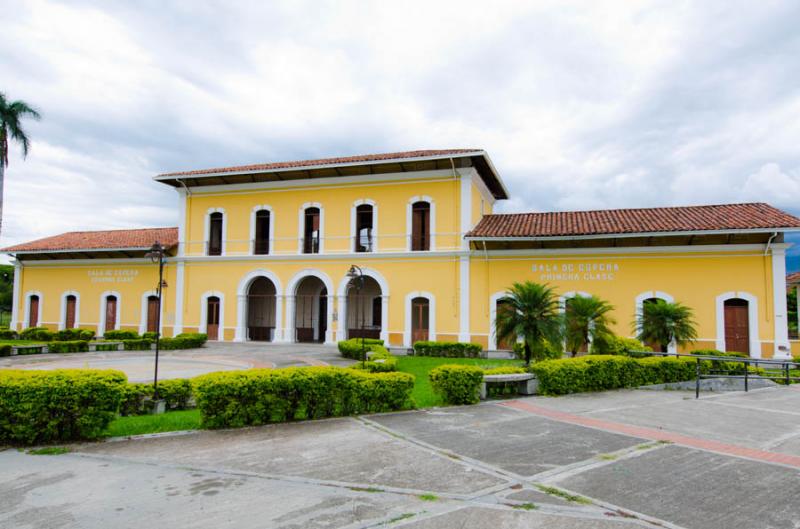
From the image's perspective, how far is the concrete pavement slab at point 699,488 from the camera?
421cm

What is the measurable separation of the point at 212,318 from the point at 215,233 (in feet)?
13.7

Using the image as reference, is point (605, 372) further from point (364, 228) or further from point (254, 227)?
point (254, 227)

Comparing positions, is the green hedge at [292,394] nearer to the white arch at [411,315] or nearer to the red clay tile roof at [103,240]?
the white arch at [411,315]

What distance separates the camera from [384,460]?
570 cm

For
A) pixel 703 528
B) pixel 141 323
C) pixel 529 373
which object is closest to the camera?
pixel 703 528

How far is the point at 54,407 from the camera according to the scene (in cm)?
652

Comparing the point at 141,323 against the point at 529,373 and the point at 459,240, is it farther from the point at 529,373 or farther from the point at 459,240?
the point at 529,373

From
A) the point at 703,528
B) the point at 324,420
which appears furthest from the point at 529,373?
the point at 703,528

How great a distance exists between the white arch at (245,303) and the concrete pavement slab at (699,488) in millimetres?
19471

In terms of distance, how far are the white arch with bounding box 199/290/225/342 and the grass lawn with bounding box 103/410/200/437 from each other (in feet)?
52.8

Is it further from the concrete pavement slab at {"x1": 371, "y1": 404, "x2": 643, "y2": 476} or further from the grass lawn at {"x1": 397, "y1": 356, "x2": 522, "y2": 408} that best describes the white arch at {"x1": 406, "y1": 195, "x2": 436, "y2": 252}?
the concrete pavement slab at {"x1": 371, "y1": 404, "x2": 643, "y2": 476}

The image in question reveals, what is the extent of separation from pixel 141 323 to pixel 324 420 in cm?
2134

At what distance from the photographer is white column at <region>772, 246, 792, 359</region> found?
56.9 feet

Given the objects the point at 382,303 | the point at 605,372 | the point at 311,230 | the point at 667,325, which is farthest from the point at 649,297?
the point at 311,230
